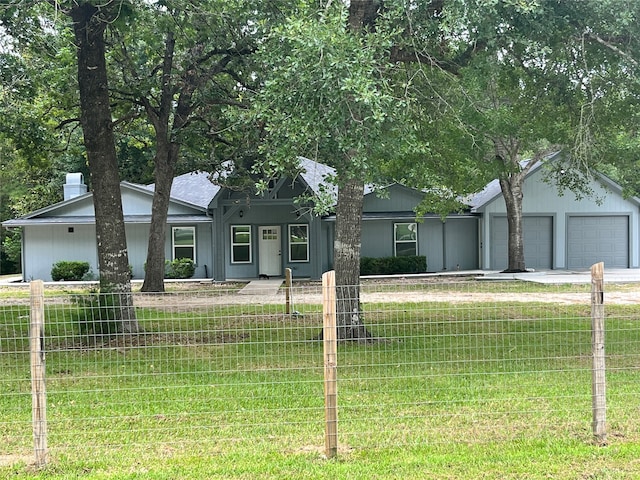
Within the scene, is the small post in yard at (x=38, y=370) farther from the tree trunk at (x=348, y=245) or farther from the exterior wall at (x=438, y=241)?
the exterior wall at (x=438, y=241)

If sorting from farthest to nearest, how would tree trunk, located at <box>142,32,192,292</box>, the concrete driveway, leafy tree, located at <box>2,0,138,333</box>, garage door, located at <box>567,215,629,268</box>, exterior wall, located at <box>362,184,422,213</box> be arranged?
1. garage door, located at <box>567,215,629,268</box>
2. exterior wall, located at <box>362,184,422,213</box>
3. the concrete driveway
4. tree trunk, located at <box>142,32,192,292</box>
5. leafy tree, located at <box>2,0,138,333</box>

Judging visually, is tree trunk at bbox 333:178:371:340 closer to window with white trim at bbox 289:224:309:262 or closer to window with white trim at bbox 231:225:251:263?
window with white trim at bbox 289:224:309:262

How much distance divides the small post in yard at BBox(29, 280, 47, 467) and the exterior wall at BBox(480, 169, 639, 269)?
2303cm

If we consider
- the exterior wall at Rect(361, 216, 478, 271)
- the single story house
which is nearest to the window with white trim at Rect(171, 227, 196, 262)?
the single story house

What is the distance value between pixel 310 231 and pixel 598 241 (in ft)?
40.0

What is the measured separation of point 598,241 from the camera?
2662 centimetres

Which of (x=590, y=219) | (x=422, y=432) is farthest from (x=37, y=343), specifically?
(x=590, y=219)

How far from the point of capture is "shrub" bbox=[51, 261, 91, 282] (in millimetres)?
24281

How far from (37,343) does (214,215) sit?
18.8 metres

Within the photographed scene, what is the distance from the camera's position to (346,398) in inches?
272

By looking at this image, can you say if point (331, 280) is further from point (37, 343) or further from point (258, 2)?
point (258, 2)

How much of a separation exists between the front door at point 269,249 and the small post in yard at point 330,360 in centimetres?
1987

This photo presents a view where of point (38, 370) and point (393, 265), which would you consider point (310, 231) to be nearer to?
point (393, 265)

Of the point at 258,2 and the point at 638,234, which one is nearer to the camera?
the point at 258,2
